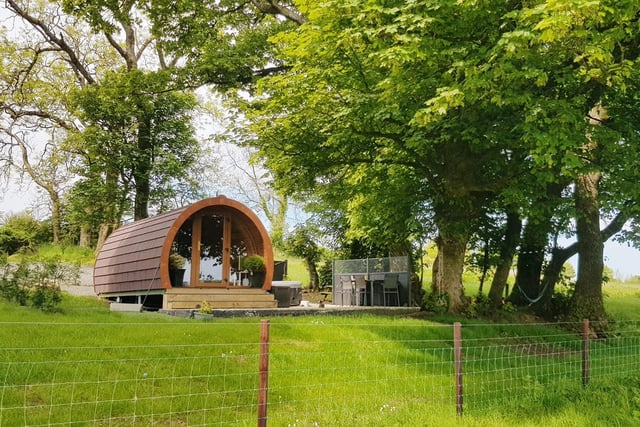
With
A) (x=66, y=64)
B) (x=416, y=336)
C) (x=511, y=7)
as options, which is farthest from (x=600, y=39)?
(x=66, y=64)

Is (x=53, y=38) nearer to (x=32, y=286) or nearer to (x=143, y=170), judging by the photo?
(x=143, y=170)

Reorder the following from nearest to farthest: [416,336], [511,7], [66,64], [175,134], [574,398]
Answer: [574,398] < [511,7] < [416,336] < [175,134] < [66,64]

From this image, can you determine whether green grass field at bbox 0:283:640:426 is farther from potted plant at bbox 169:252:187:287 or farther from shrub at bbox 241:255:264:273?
shrub at bbox 241:255:264:273

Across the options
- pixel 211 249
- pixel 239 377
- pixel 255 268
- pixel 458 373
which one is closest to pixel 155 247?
pixel 211 249

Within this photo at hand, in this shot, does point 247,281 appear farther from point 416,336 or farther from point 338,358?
point 338,358

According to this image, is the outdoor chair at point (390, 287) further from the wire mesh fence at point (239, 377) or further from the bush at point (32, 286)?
the bush at point (32, 286)

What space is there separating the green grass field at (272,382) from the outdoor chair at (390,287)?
7.19 metres

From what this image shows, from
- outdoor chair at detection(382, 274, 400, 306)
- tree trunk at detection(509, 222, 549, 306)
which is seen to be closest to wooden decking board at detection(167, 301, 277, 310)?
outdoor chair at detection(382, 274, 400, 306)

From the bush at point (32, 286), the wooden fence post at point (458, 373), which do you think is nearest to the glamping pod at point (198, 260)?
the bush at point (32, 286)

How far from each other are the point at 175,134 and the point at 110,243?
5.48 m

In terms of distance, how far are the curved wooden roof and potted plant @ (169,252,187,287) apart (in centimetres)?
60

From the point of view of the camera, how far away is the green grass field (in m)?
4.79

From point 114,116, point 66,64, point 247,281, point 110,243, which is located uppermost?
point 66,64

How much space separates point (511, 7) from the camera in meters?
8.64
